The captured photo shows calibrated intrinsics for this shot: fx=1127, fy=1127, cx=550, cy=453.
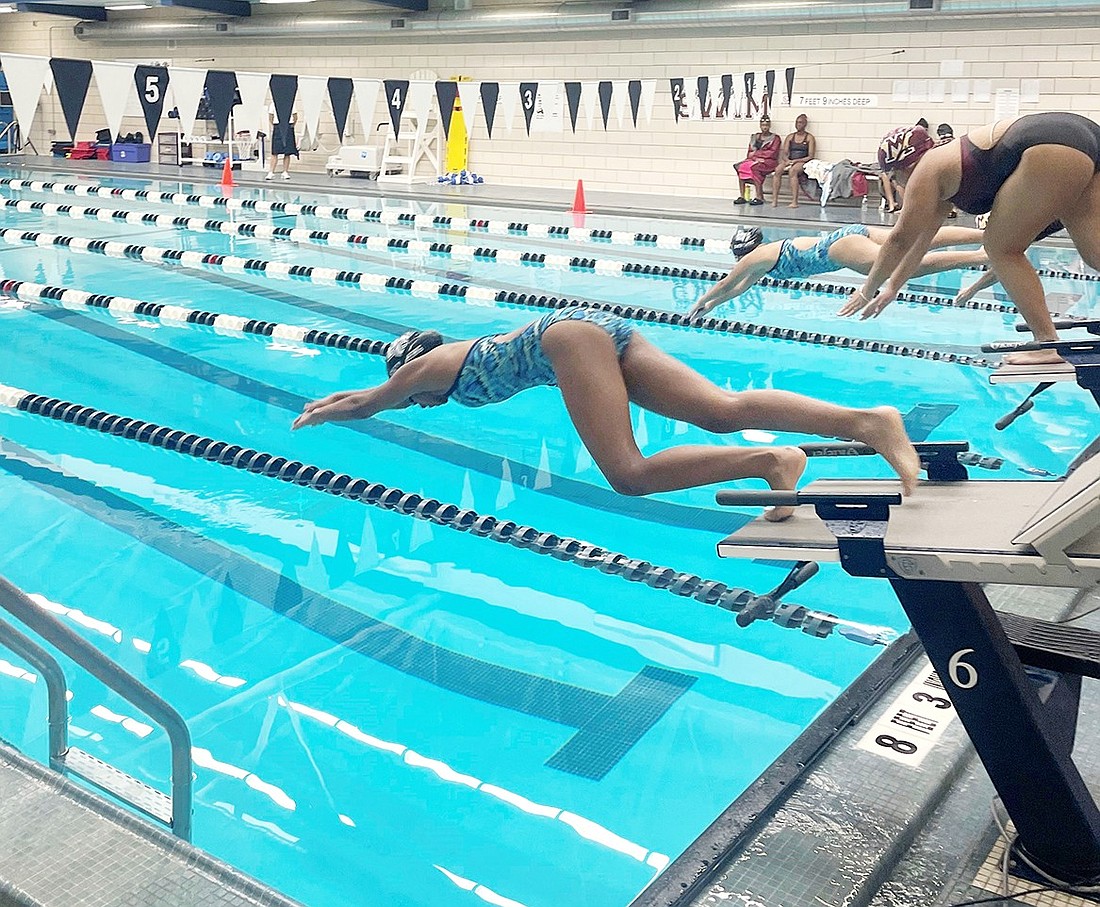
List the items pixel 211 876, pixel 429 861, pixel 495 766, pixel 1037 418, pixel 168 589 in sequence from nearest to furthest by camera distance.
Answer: pixel 211 876 < pixel 429 861 < pixel 495 766 < pixel 168 589 < pixel 1037 418

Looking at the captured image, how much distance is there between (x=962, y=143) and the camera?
154 inches

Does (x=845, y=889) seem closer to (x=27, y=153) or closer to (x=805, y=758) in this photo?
(x=805, y=758)

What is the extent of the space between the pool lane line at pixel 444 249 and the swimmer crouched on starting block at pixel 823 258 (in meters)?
1.90

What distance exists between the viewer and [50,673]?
1.85m

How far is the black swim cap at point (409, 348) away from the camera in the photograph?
10.1ft

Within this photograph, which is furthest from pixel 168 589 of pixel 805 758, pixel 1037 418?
pixel 1037 418

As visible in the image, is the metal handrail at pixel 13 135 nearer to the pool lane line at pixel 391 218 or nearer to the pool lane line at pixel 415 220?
the pool lane line at pixel 391 218

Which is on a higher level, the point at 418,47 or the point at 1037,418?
the point at 418,47

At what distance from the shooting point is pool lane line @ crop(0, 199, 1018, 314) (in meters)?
8.52

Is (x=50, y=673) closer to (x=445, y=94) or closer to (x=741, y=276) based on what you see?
(x=741, y=276)

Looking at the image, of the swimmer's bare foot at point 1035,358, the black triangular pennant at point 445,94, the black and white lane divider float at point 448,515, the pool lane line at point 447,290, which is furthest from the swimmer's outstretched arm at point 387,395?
the black triangular pennant at point 445,94

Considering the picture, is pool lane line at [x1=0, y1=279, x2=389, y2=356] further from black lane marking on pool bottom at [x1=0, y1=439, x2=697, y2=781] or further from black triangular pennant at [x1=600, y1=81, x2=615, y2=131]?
black triangular pennant at [x1=600, y1=81, x2=615, y2=131]

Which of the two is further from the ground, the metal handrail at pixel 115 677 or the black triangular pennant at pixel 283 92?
the black triangular pennant at pixel 283 92

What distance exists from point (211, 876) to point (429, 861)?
0.48m
